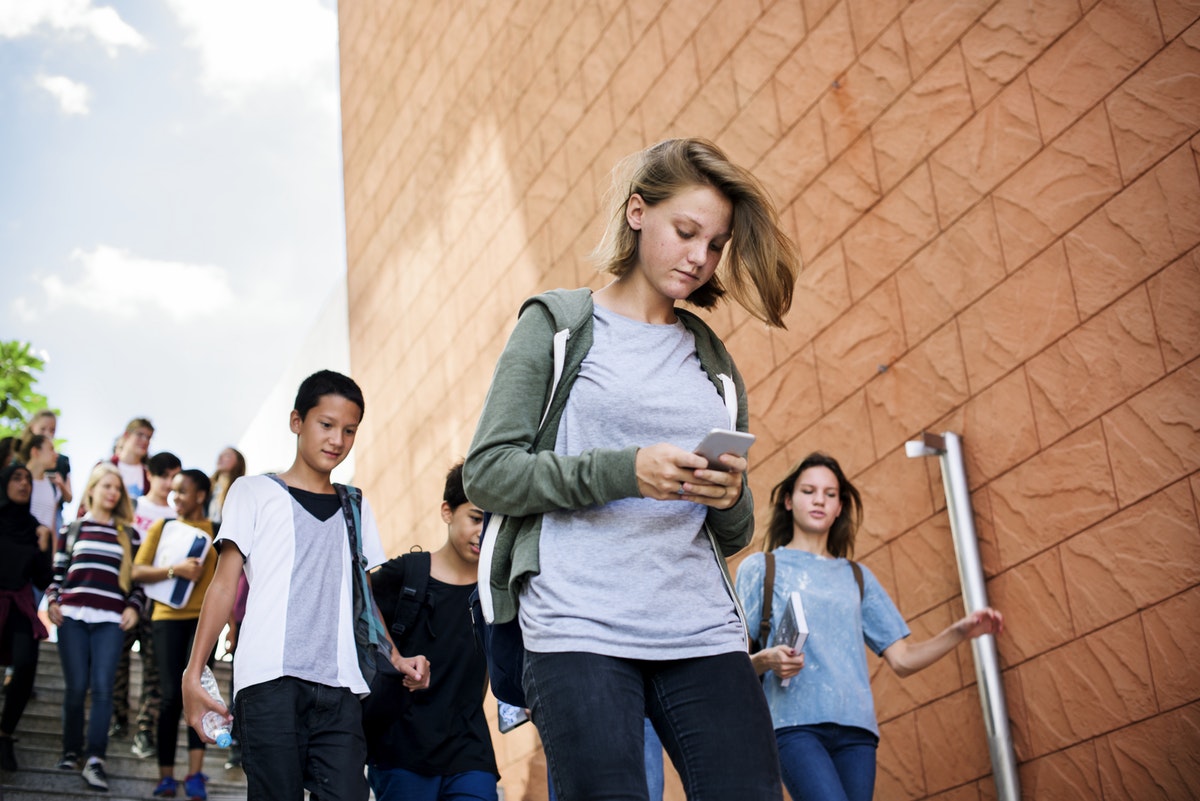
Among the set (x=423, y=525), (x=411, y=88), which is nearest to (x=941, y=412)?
(x=423, y=525)

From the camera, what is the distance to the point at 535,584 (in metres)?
2.05

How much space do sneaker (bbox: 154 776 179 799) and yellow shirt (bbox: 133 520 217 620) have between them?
2.60 ft

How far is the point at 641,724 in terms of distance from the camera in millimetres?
1965

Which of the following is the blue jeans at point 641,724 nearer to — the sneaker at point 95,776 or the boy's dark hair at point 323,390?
the boy's dark hair at point 323,390

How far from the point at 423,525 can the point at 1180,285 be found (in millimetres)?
6643

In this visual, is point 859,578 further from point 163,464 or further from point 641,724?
point 163,464

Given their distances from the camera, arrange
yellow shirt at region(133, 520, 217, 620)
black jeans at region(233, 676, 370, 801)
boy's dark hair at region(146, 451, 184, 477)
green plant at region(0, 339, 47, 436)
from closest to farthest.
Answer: black jeans at region(233, 676, 370, 801)
yellow shirt at region(133, 520, 217, 620)
boy's dark hair at region(146, 451, 184, 477)
green plant at region(0, 339, 47, 436)

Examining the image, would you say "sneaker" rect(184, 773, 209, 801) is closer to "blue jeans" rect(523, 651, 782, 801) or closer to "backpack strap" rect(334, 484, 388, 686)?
"backpack strap" rect(334, 484, 388, 686)

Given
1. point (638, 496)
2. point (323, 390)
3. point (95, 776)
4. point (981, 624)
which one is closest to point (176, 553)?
point (95, 776)

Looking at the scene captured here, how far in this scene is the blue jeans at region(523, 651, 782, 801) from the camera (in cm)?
187

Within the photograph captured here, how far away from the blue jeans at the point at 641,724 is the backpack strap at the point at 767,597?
6.64 ft

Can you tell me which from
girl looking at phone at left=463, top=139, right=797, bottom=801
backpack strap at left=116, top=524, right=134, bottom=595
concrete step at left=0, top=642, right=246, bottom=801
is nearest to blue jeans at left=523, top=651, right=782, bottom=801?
girl looking at phone at left=463, top=139, right=797, bottom=801

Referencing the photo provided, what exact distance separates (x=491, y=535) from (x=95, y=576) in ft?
15.8

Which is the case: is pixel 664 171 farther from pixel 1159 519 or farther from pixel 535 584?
pixel 1159 519
